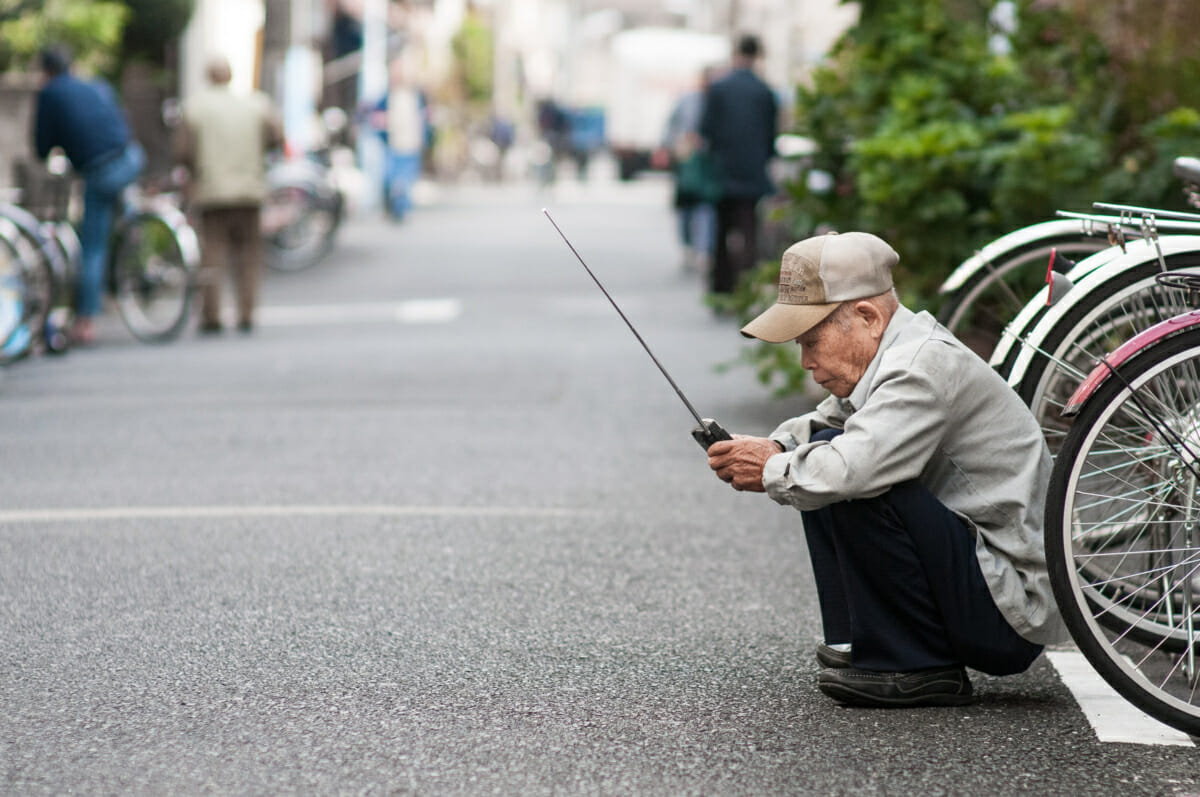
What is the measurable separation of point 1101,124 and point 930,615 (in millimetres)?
4854

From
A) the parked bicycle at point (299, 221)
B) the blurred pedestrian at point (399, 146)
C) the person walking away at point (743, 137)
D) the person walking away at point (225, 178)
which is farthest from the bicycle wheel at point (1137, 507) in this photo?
the blurred pedestrian at point (399, 146)

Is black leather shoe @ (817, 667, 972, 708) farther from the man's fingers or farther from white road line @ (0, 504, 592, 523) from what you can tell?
white road line @ (0, 504, 592, 523)

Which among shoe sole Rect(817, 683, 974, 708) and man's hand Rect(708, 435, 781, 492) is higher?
man's hand Rect(708, 435, 781, 492)

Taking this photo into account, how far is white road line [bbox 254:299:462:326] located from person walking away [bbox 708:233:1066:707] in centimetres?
994

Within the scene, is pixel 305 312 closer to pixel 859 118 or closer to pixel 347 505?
pixel 859 118

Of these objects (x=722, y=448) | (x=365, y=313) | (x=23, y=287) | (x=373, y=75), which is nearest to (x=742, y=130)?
(x=365, y=313)

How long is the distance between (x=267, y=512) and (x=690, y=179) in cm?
1067

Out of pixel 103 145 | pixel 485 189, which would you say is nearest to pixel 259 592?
pixel 103 145

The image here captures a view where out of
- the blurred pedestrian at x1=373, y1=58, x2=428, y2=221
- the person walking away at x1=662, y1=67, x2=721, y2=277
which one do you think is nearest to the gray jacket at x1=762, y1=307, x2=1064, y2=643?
the person walking away at x1=662, y1=67, x2=721, y2=277

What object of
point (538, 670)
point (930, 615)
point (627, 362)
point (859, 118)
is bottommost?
point (627, 362)

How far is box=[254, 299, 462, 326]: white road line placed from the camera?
46.1 ft

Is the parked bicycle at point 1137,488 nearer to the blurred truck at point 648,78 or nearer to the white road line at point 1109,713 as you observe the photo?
the white road line at point 1109,713

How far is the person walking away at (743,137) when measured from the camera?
557 inches

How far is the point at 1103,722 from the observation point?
13.2 feet
